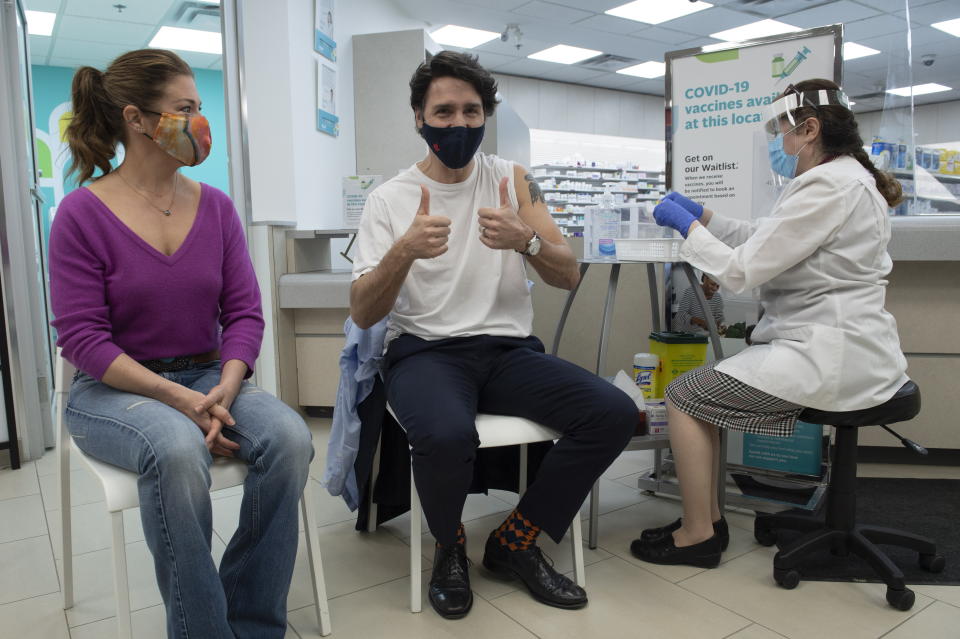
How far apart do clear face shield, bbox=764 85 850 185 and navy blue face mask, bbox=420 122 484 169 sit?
844mm

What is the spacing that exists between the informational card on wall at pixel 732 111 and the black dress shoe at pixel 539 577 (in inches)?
60.2

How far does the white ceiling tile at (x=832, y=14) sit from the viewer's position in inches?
263

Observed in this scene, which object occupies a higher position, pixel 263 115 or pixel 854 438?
pixel 263 115

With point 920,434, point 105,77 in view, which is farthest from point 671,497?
A: point 105,77

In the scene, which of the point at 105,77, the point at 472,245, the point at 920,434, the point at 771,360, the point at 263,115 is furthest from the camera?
the point at 263,115

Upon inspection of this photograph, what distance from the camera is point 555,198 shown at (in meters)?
10.1

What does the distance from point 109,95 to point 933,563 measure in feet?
7.92

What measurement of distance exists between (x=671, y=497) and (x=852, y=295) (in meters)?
1.09

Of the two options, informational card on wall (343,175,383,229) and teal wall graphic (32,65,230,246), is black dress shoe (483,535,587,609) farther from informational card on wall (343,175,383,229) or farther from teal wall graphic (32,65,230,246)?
teal wall graphic (32,65,230,246)

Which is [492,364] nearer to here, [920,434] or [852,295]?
[852,295]

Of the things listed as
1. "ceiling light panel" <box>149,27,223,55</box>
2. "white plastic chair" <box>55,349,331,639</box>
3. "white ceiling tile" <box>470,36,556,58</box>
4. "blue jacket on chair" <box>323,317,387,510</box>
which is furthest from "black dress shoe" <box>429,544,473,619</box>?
"white ceiling tile" <box>470,36,556,58</box>

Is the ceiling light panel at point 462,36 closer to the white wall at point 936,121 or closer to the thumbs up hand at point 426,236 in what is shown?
the thumbs up hand at point 426,236

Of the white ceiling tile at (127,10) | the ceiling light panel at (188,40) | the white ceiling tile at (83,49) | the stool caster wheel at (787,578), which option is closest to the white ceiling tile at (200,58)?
the ceiling light panel at (188,40)

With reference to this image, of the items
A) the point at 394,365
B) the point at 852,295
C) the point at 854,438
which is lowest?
the point at 854,438
